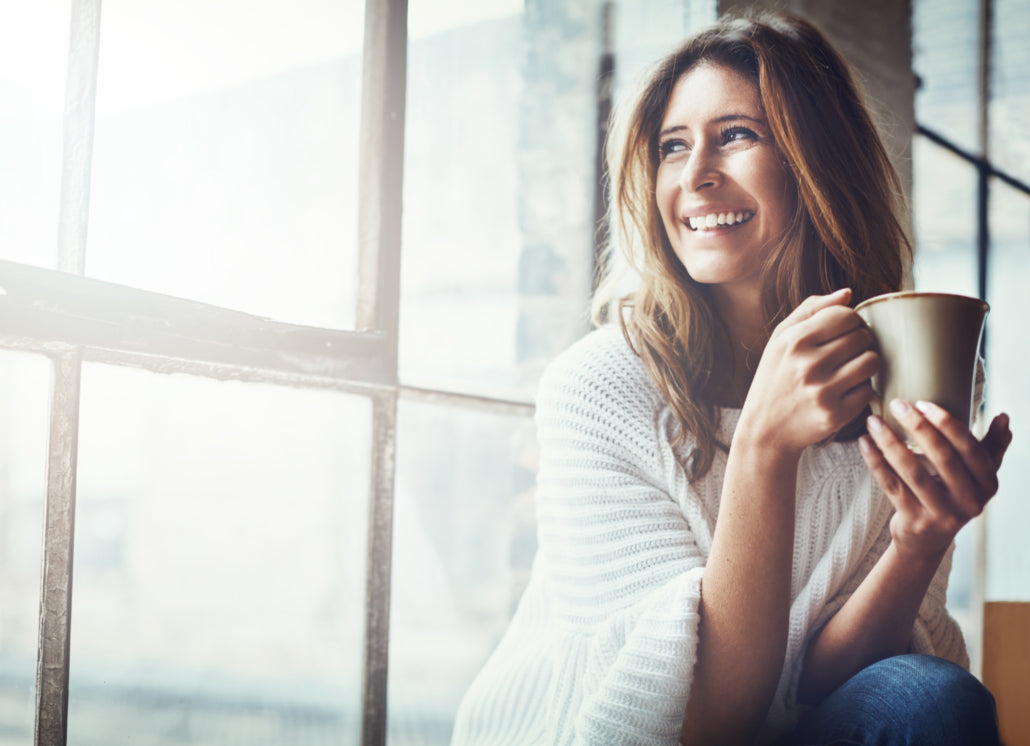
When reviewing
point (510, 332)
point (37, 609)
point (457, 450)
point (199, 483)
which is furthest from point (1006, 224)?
point (37, 609)

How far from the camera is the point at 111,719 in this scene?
681mm

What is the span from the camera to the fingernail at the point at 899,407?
1.97ft

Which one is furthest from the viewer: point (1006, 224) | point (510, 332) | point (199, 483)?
point (1006, 224)

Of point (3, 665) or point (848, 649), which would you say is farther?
point (848, 649)

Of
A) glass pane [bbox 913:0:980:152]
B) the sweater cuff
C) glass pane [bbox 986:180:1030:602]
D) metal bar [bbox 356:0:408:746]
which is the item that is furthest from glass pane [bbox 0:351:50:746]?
glass pane [bbox 986:180:1030:602]

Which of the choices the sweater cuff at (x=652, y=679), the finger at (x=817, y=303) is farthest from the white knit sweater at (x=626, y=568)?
the finger at (x=817, y=303)

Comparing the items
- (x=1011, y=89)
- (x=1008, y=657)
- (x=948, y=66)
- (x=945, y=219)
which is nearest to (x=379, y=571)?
(x=1008, y=657)

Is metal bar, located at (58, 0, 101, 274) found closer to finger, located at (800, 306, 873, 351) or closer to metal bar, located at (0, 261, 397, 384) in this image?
metal bar, located at (0, 261, 397, 384)

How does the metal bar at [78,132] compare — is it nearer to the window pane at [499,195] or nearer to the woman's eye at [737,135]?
the window pane at [499,195]

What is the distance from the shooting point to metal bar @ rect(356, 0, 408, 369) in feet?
2.92

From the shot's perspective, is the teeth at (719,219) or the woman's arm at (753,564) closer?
the woman's arm at (753,564)

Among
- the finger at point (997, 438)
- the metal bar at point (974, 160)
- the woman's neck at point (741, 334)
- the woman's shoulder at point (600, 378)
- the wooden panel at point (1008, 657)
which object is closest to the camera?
the finger at point (997, 438)

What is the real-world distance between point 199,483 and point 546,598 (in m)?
0.38

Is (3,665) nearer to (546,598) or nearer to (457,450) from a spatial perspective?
(546,598)
